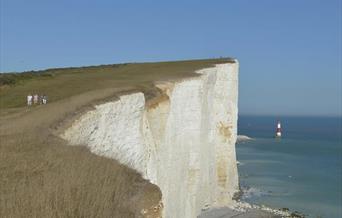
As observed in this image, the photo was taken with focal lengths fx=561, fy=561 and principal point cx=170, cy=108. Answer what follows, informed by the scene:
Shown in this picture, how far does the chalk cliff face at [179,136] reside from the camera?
14.1 m

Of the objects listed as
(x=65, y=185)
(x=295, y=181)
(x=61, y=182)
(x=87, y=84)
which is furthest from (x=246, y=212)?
(x=65, y=185)

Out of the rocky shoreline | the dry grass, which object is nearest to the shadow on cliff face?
the dry grass

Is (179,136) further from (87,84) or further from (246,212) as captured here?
(246,212)

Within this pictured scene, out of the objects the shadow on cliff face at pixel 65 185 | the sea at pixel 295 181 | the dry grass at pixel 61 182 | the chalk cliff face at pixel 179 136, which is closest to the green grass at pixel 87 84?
the chalk cliff face at pixel 179 136

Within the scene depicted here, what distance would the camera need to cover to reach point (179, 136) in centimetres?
2333

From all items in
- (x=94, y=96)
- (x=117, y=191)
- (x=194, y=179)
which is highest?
(x=94, y=96)

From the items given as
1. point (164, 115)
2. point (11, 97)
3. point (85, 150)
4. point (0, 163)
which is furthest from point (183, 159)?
point (0, 163)

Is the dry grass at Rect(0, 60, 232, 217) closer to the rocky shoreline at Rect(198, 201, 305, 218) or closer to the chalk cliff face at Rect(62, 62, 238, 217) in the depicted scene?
the chalk cliff face at Rect(62, 62, 238, 217)

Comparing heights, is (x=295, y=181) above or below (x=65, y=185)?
below

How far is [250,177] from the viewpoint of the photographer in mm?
45688

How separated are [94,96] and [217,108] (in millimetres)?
15422

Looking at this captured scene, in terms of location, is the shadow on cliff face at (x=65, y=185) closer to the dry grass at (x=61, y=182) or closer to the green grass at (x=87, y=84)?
the dry grass at (x=61, y=182)

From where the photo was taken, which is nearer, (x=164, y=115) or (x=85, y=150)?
(x=85, y=150)

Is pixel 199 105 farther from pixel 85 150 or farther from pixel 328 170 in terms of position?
pixel 328 170
